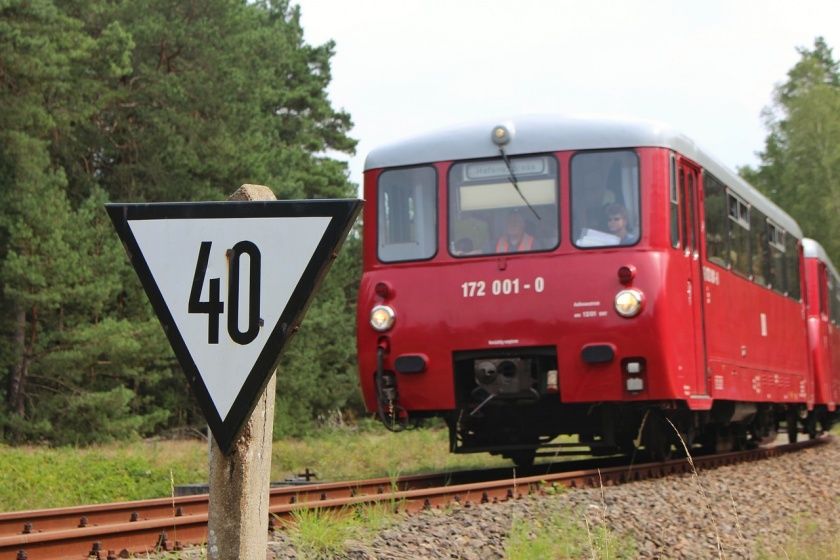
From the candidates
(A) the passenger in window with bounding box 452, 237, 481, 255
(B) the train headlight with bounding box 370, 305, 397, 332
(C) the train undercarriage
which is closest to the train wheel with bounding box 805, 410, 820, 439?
(C) the train undercarriage

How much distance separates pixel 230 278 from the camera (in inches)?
129

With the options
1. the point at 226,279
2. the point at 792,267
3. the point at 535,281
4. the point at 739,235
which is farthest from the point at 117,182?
the point at 226,279

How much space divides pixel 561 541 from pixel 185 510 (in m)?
2.62

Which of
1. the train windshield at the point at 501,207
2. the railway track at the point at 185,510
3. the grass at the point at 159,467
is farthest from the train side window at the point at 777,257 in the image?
the train windshield at the point at 501,207

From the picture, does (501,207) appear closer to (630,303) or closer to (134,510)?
(630,303)

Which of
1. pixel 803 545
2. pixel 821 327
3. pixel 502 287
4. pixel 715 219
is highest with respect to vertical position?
pixel 715 219

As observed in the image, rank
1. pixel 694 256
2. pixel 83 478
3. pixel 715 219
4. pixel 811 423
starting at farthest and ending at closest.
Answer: pixel 811 423 < pixel 83 478 < pixel 715 219 < pixel 694 256

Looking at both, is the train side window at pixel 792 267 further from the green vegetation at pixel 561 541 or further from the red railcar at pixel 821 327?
the green vegetation at pixel 561 541

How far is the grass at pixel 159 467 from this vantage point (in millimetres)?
12617

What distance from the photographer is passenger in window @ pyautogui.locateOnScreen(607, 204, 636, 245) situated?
1124cm

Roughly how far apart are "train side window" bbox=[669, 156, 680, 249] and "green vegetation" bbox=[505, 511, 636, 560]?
13.1 ft

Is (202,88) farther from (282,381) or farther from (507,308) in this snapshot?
(507,308)

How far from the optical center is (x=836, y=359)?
2242cm

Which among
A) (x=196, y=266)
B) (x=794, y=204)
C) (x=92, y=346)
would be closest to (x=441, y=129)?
(x=196, y=266)
